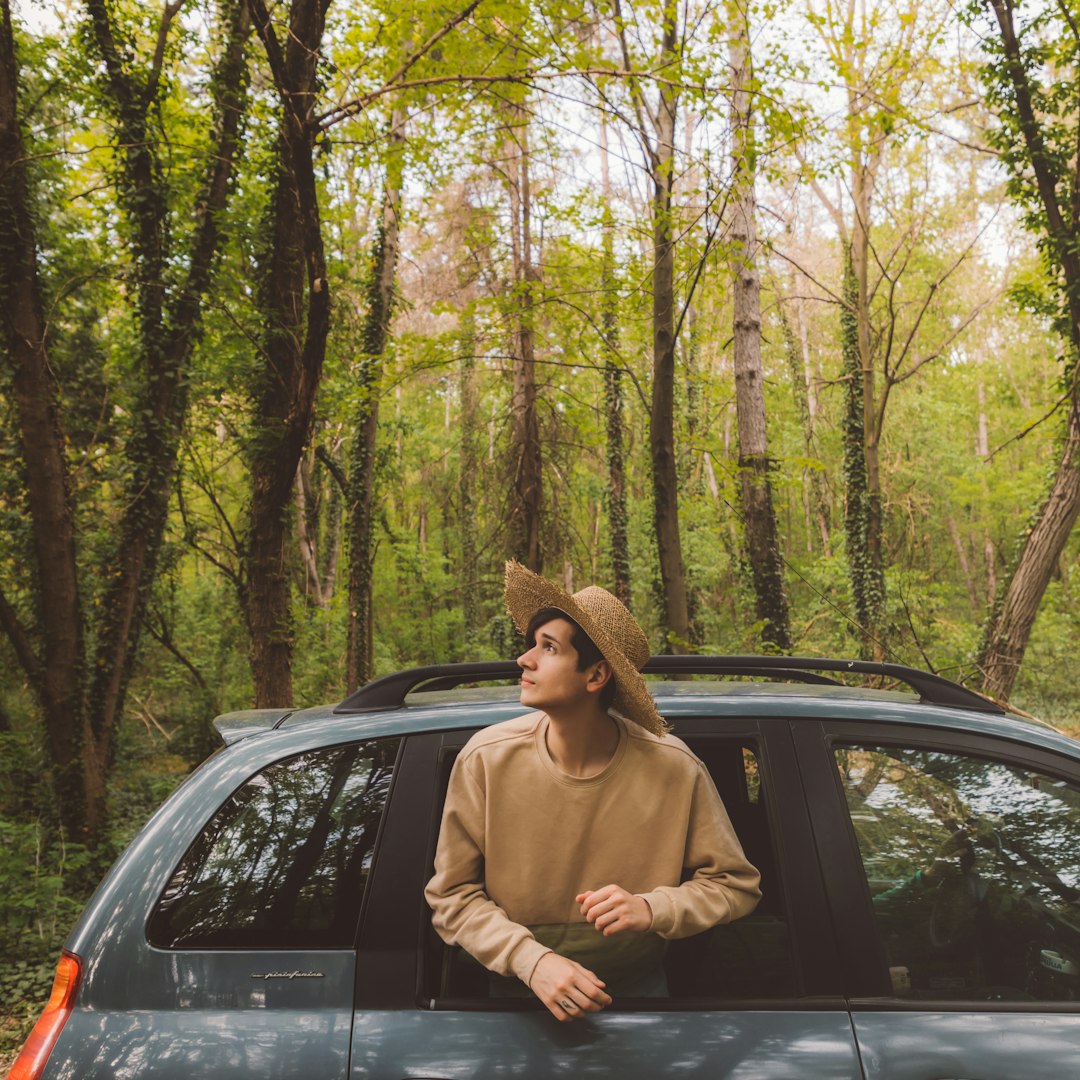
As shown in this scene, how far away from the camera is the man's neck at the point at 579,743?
1.86 metres

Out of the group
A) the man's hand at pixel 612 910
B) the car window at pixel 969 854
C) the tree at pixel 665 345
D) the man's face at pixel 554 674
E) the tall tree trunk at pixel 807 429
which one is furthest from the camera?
the tall tree trunk at pixel 807 429

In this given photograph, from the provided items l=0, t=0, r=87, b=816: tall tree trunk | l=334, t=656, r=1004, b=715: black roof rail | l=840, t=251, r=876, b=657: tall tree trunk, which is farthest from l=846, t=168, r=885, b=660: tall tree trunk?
l=334, t=656, r=1004, b=715: black roof rail

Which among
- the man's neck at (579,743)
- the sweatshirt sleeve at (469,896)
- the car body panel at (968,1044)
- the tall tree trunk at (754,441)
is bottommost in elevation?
the car body panel at (968,1044)

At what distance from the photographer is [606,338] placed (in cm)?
1019

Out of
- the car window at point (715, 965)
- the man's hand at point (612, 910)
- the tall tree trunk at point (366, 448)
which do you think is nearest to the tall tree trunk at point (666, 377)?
the car window at point (715, 965)

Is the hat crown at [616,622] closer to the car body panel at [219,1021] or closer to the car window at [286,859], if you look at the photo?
the car window at [286,859]

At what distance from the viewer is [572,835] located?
182cm

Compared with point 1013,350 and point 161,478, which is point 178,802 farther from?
point 1013,350

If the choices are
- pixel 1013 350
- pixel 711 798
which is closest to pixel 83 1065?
pixel 711 798

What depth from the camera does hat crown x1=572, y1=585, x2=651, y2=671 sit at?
1.96 meters

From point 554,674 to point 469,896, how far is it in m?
0.48

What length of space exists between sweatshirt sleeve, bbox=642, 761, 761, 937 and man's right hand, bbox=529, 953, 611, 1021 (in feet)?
0.51

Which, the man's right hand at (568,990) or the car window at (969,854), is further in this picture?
the car window at (969,854)

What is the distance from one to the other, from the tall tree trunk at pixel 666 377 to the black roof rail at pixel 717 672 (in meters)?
5.00
